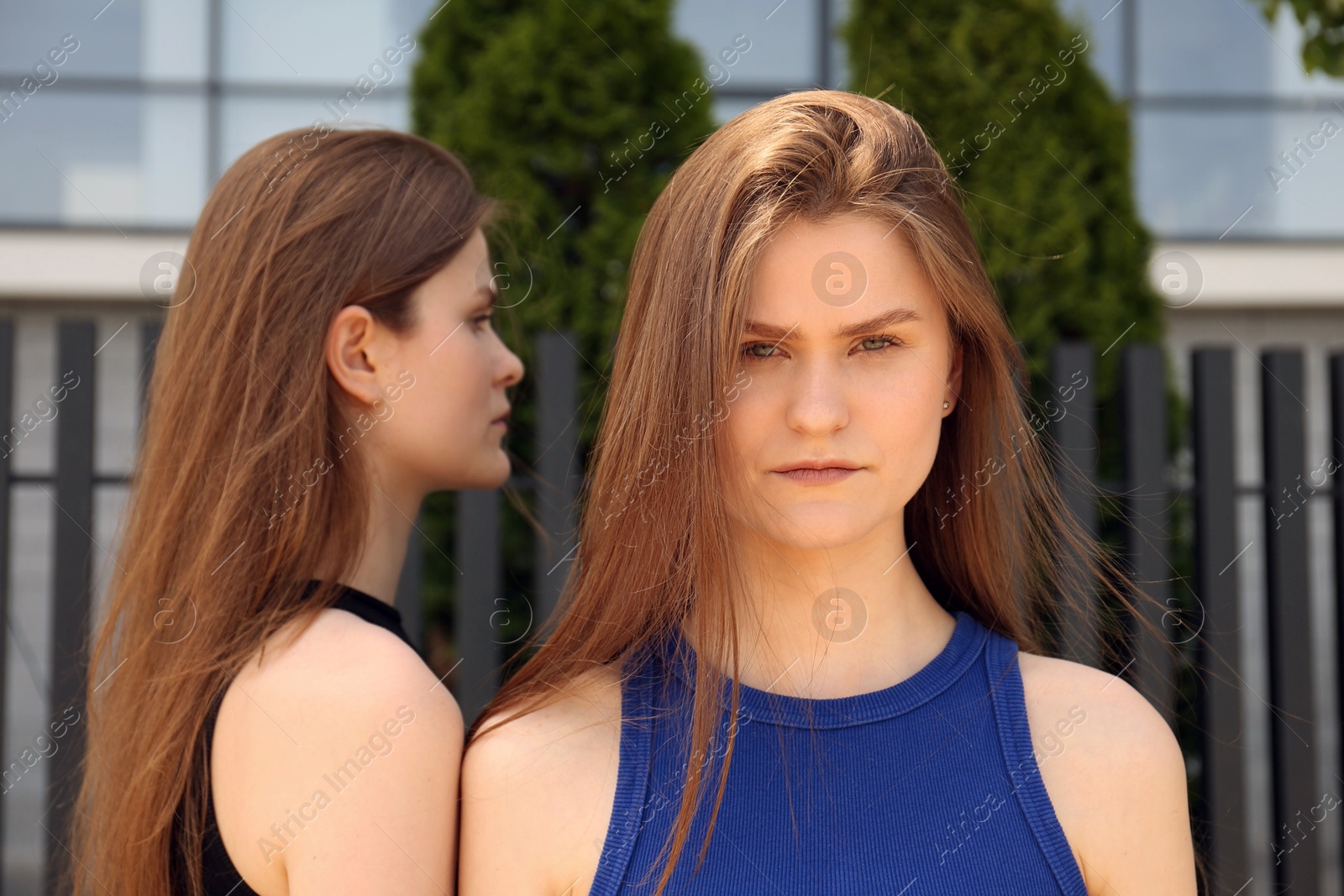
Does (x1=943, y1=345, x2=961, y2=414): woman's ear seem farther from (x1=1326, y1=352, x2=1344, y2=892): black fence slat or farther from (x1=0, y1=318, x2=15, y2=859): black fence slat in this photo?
(x1=0, y1=318, x2=15, y2=859): black fence slat

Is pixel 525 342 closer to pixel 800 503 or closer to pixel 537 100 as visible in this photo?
pixel 537 100

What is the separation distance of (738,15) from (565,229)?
2575 mm

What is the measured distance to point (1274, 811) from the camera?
323 cm

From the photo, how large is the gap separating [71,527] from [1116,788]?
283 centimetres

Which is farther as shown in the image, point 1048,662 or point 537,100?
point 537,100

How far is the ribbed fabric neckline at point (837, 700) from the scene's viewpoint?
141 centimetres

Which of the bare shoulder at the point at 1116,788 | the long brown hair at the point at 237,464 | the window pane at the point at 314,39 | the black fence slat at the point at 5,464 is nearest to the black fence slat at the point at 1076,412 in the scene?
the bare shoulder at the point at 1116,788

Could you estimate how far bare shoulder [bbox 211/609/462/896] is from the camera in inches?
53.9

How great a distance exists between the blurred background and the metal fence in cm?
1

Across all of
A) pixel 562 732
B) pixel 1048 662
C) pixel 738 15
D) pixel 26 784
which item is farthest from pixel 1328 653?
pixel 26 784

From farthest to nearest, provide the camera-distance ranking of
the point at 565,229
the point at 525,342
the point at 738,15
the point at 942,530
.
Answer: the point at 738,15, the point at 565,229, the point at 525,342, the point at 942,530

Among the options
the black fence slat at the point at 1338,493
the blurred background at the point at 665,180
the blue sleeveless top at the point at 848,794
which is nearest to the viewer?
the blue sleeveless top at the point at 848,794

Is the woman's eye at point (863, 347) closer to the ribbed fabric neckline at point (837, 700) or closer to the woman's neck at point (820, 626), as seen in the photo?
the woman's neck at point (820, 626)

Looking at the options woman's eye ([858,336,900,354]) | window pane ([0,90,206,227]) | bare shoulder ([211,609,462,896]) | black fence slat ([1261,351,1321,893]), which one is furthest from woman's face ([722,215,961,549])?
window pane ([0,90,206,227])
